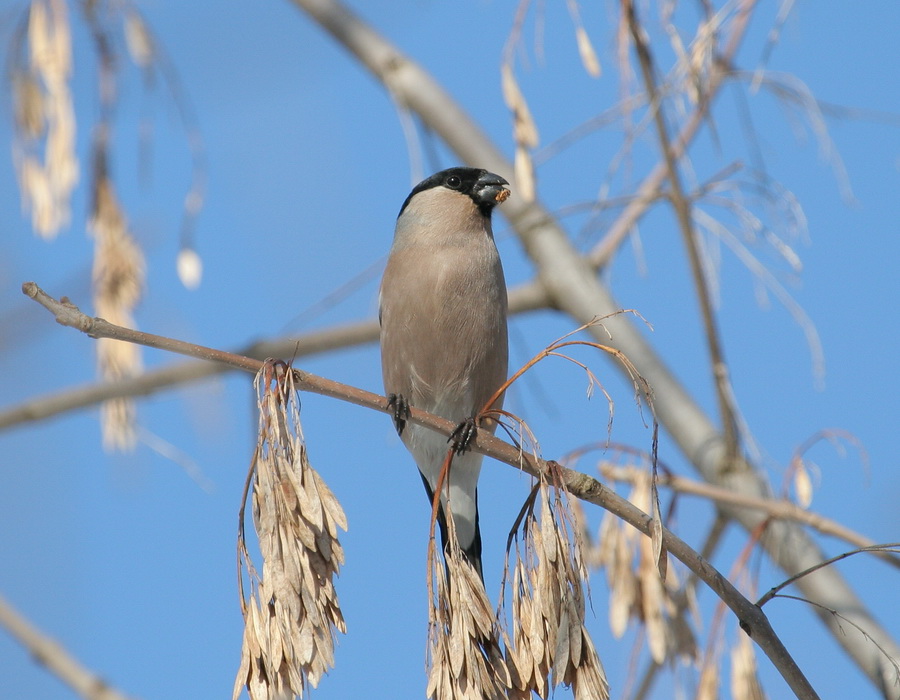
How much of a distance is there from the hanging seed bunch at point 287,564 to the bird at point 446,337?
1.33 meters

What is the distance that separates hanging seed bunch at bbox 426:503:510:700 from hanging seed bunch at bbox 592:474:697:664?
3.07ft

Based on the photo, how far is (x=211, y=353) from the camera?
1.75 meters

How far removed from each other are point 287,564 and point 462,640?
31cm

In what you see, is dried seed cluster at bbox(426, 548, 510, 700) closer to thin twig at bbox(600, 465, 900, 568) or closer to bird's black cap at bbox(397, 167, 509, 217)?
thin twig at bbox(600, 465, 900, 568)

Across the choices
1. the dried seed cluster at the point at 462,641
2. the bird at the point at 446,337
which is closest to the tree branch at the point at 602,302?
the bird at the point at 446,337

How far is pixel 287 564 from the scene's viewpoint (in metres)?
1.69

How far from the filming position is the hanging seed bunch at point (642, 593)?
104 inches

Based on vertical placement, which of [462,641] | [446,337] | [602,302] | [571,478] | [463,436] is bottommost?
[462,641]

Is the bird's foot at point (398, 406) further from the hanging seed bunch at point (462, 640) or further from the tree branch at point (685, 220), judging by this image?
the hanging seed bunch at point (462, 640)

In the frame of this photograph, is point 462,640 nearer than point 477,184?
Yes

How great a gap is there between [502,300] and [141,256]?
116 centimetres

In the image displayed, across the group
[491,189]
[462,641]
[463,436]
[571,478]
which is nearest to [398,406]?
[463,436]

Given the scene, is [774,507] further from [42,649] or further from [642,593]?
[42,649]

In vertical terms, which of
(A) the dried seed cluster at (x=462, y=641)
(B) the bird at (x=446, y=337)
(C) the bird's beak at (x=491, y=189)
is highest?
(C) the bird's beak at (x=491, y=189)
